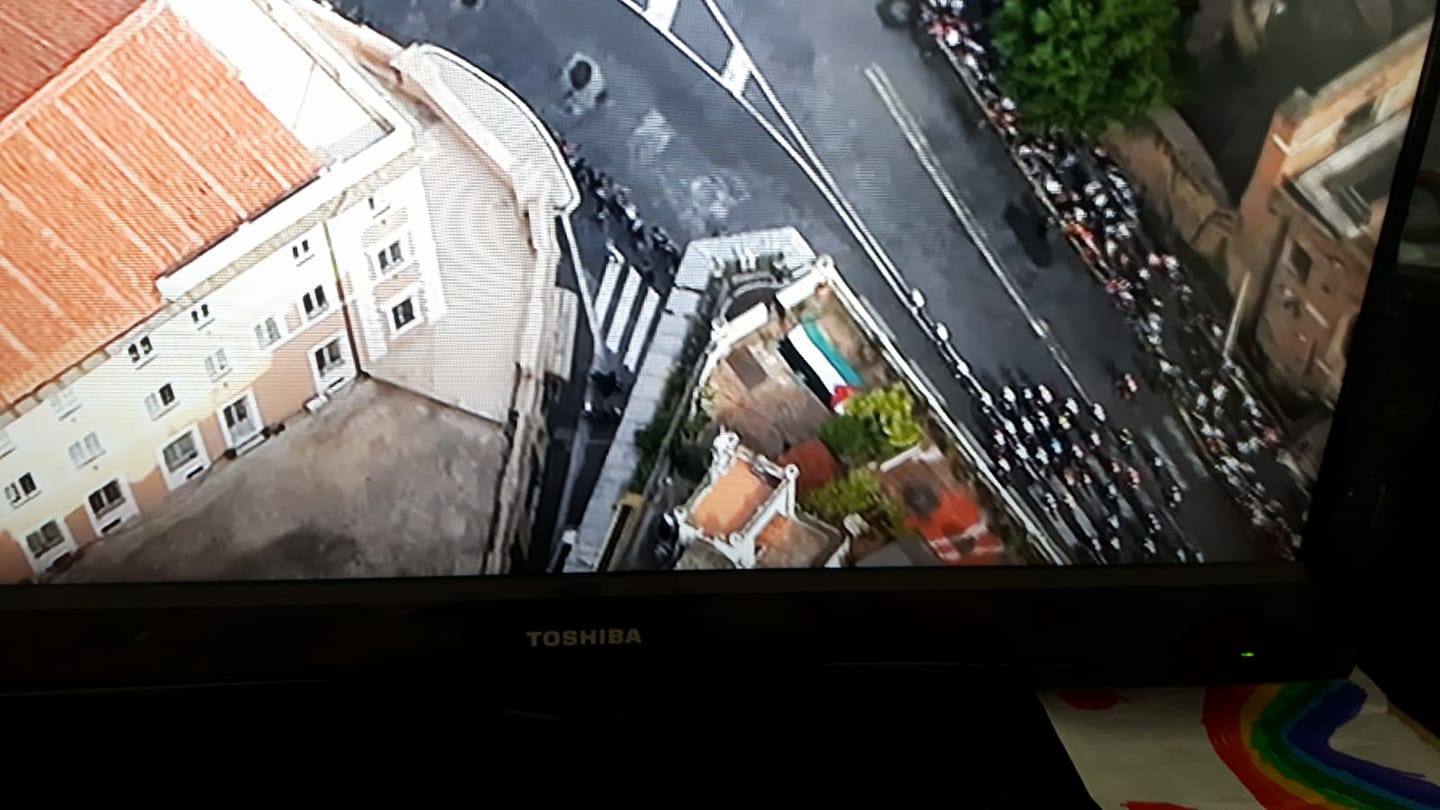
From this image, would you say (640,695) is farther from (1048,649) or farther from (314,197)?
(314,197)

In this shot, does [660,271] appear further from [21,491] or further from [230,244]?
[21,491]

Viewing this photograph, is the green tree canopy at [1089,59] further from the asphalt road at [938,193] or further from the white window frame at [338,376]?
the white window frame at [338,376]

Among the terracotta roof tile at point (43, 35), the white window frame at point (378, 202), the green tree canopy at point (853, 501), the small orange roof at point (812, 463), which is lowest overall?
the green tree canopy at point (853, 501)

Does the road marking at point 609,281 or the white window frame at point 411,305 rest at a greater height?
the white window frame at point 411,305

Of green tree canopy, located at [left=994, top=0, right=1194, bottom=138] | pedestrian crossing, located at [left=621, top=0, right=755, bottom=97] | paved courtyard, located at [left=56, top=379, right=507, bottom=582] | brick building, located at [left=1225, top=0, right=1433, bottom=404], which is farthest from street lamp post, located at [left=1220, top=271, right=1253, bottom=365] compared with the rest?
paved courtyard, located at [left=56, top=379, right=507, bottom=582]

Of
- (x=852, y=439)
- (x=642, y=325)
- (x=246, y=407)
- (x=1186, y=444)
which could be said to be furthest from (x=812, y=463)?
(x=246, y=407)

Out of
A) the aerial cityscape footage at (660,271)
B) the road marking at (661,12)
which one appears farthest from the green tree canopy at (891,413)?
the road marking at (661,12)

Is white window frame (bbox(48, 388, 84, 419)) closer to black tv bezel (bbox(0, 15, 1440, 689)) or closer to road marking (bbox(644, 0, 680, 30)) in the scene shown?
black tv bezel (bbox(0, 15, 1440, 689))
